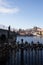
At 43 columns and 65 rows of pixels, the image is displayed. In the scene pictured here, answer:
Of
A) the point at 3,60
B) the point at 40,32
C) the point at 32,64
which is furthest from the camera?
the point at 40,32

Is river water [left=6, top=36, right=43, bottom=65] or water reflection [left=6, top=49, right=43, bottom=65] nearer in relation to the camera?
water reflection [left=6, top=49, right=43, bottom=65]

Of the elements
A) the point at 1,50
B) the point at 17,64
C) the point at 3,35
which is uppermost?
the point at 3,35

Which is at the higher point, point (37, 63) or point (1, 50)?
point (1, 50)

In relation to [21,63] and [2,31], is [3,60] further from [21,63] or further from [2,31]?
[2,31]

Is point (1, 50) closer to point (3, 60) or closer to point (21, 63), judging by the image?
point (3, 60)

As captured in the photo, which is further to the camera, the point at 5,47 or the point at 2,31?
the point at 2,31

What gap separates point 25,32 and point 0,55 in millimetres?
146947

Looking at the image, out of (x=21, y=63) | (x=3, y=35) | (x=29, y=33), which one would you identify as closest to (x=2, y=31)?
(x=3, y=35)

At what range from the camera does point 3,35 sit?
38.6 metres

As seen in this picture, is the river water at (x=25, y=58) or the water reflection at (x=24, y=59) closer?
the water reflection at (x=24, y=59)

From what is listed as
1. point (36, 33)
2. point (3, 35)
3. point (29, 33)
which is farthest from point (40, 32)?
point (3, 35)

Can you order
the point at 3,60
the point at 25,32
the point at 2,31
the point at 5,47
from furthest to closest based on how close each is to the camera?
the point at 25,32 → the point at 2,31 → the point at 5,47 → the point at 3,60

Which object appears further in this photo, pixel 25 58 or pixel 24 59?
pixel 25 58

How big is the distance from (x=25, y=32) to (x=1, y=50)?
146 metres
